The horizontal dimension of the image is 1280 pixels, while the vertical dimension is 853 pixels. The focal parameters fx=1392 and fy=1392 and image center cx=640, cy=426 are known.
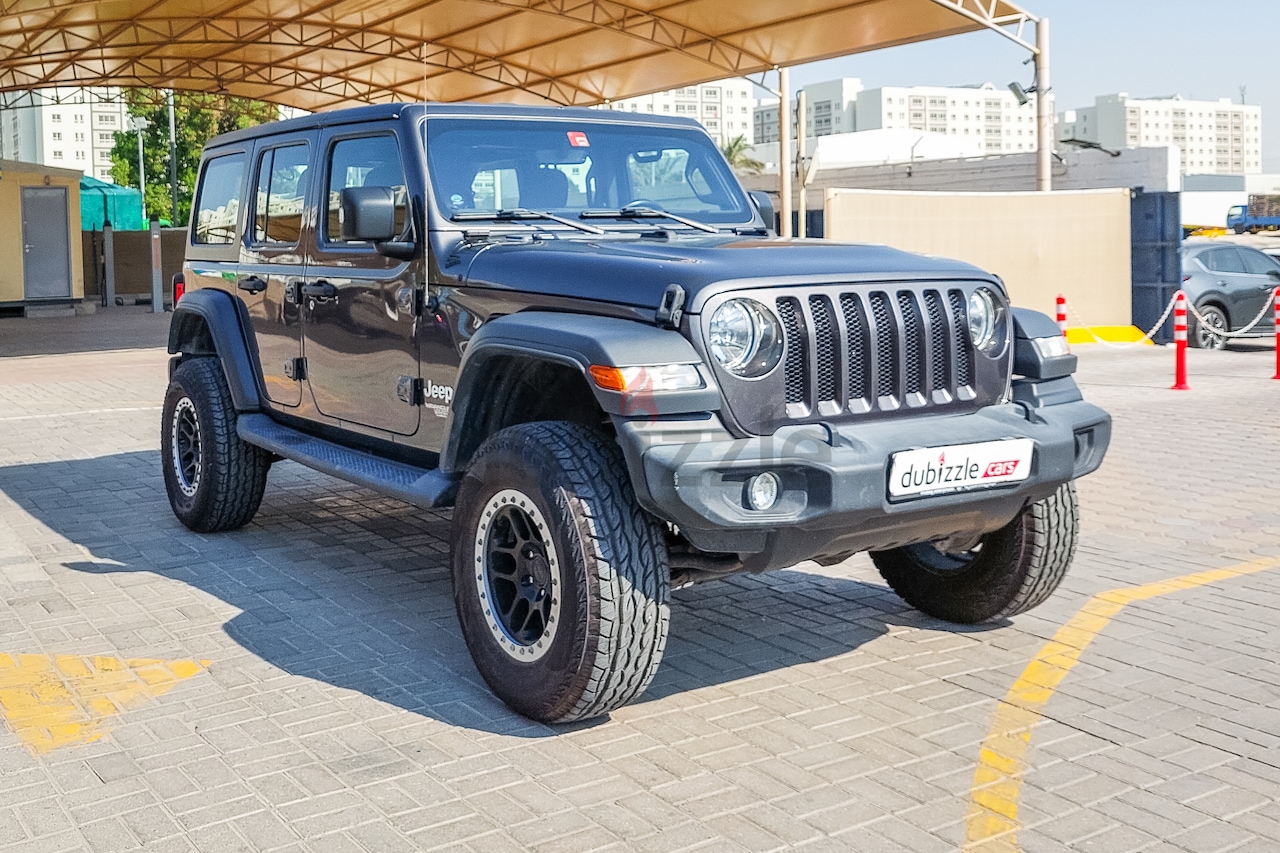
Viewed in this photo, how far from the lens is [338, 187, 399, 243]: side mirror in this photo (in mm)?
5098

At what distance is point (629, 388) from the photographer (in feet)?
13.0

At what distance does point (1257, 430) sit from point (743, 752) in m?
7.96

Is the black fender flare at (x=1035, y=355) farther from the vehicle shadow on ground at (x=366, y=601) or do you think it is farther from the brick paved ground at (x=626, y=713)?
the vehicle shadow on ground at (x=366, y=601)

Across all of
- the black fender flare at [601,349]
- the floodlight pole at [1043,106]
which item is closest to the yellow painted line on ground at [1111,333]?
the floodlight pole at [1043,106]

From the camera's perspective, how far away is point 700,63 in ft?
82.4

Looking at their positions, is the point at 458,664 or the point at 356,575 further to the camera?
the point at 356,575

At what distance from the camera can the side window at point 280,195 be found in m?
6.36

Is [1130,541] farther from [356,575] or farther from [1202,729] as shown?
[356,575]

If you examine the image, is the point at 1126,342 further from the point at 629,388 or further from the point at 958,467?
the point at 629,388

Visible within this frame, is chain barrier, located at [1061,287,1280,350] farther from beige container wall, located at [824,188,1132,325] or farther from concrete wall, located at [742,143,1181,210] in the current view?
concrete wall, located at [742,143,1181,210]

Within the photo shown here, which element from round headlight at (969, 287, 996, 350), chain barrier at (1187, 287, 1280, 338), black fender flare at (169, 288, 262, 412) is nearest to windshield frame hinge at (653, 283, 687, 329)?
round headlight at (969, 287, 996, 350)

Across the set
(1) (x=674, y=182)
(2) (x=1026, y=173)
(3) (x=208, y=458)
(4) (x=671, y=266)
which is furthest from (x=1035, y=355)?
(2) (x=1026, y=173)

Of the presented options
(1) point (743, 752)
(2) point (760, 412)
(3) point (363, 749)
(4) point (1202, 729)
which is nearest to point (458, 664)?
(3) point (363, 749)

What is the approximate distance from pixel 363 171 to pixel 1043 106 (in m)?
17.4
